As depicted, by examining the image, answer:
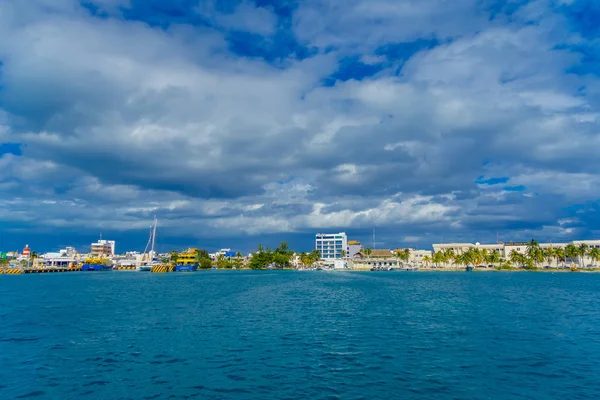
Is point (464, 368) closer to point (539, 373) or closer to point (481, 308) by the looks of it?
point (539, 373)

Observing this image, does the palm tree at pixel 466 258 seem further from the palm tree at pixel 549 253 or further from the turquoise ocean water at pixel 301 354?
the turquoise ocean water at pixel 301 354

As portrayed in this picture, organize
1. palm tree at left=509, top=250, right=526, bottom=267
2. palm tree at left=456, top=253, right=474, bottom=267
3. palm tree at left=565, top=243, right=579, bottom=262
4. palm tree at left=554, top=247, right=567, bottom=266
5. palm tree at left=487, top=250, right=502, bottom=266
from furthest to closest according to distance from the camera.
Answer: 1. palm tree at left=456, top=253, right=474, bottom=267
2. palm tree at left=487, top=250, right=502, bottom=266
3. palm tree at left=509, top=250, right=526, bottom=267
4. palm tree at left=554, top=247, right=567, bottom=266
5. palm tree at left=565, top=243, right=579, bottom=262

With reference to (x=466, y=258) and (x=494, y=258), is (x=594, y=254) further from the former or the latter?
(x=466, y=258)

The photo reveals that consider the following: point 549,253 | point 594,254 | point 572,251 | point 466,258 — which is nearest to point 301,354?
point 572,251

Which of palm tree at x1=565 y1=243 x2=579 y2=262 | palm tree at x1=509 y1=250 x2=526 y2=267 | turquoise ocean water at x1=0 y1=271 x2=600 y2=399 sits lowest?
turquoise ocean water at x1=0 y1=271 x2=600 y2=399

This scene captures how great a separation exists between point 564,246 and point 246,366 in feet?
665

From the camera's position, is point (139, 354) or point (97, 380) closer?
point (97, 380)

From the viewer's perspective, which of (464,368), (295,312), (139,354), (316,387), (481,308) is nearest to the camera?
(316,387)

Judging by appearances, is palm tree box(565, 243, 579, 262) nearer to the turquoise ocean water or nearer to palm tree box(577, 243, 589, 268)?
palm tree box(577, 243, 589, 268)

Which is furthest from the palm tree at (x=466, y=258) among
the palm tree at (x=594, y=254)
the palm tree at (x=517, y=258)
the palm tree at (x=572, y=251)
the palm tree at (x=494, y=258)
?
the palm tree at (x=594, y=254)

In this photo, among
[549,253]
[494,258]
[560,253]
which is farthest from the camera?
[494,258]

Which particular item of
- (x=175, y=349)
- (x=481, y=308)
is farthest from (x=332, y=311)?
(x=175, y=349)

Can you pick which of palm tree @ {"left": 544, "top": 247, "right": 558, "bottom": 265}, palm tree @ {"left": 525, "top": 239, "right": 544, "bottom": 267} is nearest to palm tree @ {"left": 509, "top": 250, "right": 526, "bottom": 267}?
palm tree @ {"left": 525, "top": 239, "right": 544, "bottom": 267}

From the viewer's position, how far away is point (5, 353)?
24250 mm
